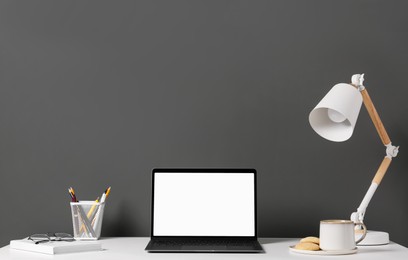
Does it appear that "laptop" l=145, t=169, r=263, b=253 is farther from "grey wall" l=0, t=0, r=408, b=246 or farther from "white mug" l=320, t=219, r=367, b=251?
"white mug" l=320, t=219, r=367, b=251

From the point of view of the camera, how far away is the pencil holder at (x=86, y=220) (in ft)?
5.85

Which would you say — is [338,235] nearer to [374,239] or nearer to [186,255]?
[374,239]

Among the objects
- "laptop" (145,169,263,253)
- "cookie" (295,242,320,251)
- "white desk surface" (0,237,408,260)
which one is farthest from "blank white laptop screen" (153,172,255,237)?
"cookie" (295,242,320,251)

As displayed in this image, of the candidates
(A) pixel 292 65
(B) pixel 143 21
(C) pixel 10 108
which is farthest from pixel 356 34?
(C) pixel 10 108

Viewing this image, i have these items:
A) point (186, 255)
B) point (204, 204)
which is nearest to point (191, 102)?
point (204, 204)

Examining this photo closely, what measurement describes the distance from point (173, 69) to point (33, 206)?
2.15ft

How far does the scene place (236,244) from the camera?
5.38ft

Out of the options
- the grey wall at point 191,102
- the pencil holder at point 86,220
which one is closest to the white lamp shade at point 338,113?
the grey wall at point 191,102

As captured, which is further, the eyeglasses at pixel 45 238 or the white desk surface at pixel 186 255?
the eyeglasses at pixel 45 238

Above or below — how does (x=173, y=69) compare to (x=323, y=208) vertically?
above

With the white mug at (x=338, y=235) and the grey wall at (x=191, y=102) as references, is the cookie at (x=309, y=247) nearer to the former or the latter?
the white mug at (x=338, y=235)

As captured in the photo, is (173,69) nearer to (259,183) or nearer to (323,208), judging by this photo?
(259,183)

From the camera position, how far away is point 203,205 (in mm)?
1758

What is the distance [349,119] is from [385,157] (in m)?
0.27
